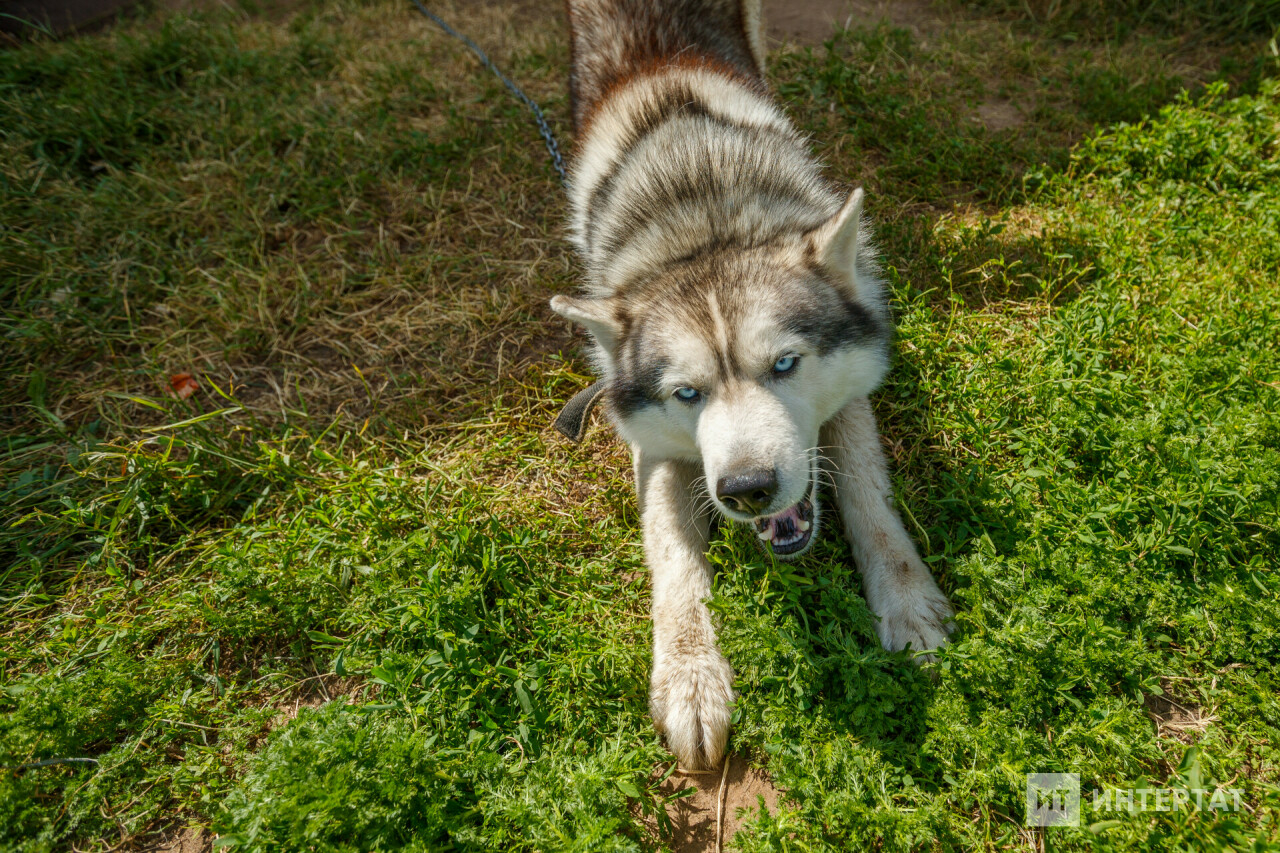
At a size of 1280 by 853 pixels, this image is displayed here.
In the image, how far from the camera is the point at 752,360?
2.47m

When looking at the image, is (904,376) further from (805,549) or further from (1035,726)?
(1035,726)

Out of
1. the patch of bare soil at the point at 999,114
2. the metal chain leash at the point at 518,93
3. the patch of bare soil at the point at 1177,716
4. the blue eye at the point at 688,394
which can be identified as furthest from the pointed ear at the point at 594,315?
the patch of bare soil at the point at 999,114

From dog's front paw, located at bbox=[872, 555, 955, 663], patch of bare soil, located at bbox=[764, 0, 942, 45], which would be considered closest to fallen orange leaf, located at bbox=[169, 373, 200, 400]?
dog's front paw, located at bbox=[872, 555, 955, 663]

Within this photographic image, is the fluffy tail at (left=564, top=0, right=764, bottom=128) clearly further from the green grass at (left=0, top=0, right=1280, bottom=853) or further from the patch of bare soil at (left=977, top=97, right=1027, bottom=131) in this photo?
the patch of bare soil at (left=977, top=97, right=1027, bottom=131)

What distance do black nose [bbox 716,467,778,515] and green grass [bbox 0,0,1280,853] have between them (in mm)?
468

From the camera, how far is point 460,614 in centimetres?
267

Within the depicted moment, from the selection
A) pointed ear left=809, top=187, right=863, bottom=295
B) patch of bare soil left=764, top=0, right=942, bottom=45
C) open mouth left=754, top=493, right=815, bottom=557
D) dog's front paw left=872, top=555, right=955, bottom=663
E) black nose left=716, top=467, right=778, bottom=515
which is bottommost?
dog's front paw left=872, top=555, right=955, bottom=663

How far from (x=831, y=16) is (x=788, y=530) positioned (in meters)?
5.29

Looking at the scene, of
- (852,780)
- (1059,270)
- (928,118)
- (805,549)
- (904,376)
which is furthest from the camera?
(928,118)

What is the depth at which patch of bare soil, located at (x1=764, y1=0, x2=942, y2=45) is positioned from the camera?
5605 mm

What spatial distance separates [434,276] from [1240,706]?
176 inches

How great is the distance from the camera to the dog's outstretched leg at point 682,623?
2.39 meters

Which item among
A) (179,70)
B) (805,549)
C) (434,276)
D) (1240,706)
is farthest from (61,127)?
(1240,706)

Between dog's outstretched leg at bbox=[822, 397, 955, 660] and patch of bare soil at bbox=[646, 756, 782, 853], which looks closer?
patch of bare soil at bbox=[646, 756, 782, 853]
